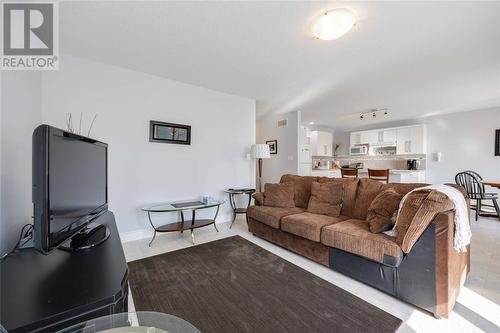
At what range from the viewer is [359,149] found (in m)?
7.12

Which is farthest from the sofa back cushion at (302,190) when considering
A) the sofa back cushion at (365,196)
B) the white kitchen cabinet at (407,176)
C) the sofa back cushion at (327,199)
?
the white kitchen cabinet at (407,176)

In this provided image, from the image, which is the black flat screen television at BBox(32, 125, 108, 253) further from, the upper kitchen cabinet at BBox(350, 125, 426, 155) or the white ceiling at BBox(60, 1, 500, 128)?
the upper kitchen cabinet at BBox(350, 125, 426, 155)

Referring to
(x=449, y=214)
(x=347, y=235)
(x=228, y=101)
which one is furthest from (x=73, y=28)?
(x=449, y=214)

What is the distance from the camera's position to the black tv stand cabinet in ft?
1.98

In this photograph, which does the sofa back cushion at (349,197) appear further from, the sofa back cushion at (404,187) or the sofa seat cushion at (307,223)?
the sofa back cushion at (404,187)

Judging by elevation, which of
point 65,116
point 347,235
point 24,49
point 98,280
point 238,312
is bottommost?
point 238,312

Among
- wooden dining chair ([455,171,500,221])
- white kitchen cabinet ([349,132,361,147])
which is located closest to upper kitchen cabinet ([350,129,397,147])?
white kitchen cabinet ([349,132,361,147])

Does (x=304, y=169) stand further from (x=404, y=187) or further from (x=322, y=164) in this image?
(x=404, y=187)

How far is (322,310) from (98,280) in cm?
154

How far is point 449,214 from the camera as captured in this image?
153 cm

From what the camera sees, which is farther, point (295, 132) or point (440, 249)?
point (295, 132)

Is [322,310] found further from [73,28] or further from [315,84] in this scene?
[73,28]

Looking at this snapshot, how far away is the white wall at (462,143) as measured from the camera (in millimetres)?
4758

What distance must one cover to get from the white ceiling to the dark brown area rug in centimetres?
248
